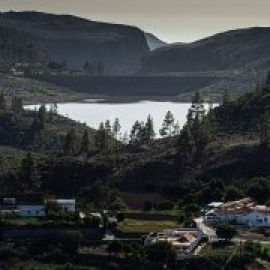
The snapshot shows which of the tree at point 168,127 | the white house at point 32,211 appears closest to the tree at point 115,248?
the white house at point 32,211

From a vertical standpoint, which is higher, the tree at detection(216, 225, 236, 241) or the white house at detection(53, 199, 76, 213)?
the white house at detection(53, 199, 76, 213)

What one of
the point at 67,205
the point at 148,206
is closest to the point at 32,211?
the point at 67,205

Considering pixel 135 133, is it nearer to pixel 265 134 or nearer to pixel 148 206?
pixel 265 134

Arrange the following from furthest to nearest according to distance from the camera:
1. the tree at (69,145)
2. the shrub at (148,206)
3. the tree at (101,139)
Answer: the tree at (101,139) → the tree at (69,145) → the shrub at (148,206)

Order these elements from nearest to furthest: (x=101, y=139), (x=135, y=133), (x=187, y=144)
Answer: (x=187, y=144), (x=101, y=139), (x=135, y=133)

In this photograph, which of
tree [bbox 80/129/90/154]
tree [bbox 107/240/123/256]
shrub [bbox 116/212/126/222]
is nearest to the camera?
tree [bbox 107/240/123/256]

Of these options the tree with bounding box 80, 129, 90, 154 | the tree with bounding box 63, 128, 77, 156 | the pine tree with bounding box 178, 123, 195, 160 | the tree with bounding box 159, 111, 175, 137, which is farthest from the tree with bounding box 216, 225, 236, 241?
the tree with bounding box 159, 111, 175, 137

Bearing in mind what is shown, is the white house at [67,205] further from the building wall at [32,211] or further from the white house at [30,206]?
the building wall at [32,211]

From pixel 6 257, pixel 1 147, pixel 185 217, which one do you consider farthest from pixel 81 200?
pixel 1 147

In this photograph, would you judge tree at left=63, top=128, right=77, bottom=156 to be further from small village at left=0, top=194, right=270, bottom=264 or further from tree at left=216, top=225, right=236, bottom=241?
tree at left=216, top=225, right=236, bottom=241

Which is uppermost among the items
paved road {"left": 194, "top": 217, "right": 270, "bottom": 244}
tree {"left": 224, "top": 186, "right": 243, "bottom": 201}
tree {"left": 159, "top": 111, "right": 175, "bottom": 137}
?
tree {"left": 159, "top": 111, "right": 175, "bottom": 137}

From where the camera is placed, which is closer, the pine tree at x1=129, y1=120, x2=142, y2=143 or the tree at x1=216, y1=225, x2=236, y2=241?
the tree at x1=216, y1=225, x2=236, y2=241

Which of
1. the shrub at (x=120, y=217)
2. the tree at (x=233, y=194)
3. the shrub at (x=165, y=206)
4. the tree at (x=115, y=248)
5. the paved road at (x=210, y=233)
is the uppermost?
the tree at (x=233, y=194)

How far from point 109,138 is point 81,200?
73.2 feet
